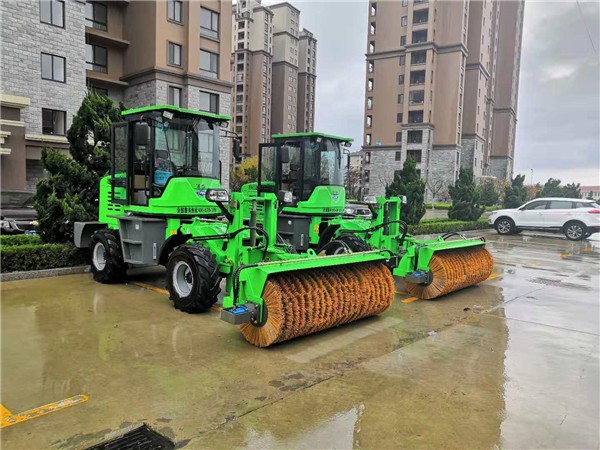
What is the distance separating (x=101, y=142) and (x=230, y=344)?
21.9 feet

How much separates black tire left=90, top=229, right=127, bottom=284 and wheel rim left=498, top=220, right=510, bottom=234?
1687 centimetres

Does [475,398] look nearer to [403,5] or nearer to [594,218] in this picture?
[594,218]

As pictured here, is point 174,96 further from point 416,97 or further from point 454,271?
point 416,97

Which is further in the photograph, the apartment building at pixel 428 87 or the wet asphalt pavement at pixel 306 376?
the apartment building at pixel 428 87

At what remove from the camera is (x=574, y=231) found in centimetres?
1856

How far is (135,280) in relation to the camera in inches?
326

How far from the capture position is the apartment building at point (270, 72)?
237 ft

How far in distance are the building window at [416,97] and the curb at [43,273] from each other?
46.2m

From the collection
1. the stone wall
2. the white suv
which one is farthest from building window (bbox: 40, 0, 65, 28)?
the white suv

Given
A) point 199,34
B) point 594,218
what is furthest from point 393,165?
point 594,218

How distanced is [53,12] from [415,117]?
1494 inches

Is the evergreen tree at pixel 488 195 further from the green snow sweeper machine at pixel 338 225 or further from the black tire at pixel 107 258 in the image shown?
the black tire at pixel 107 258

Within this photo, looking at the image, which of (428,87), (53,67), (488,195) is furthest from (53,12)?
(428,87)

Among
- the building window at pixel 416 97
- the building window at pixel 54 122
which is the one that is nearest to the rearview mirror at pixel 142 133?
the building window at pixel 54 122
